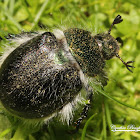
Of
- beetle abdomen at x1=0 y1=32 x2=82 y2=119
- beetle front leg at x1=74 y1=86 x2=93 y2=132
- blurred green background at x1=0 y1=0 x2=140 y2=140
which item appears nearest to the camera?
beetle abdomen at x1=0 y1=32 x2=82 y2=119

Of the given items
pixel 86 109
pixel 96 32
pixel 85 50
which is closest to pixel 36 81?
pixel 85 50

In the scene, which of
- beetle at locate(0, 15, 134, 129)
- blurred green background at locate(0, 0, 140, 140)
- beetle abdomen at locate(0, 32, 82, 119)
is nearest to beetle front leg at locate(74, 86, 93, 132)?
blurred green background at locate(0, 0, 140, 140)

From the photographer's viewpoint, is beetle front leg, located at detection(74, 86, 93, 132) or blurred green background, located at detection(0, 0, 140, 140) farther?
blurred green background, located at detection(0, 0, 140, 140)

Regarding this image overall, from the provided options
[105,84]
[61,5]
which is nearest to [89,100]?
[105,84]

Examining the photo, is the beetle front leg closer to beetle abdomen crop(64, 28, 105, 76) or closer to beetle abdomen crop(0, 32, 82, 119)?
beetle abdomen crop(64, 28, 105, 76)

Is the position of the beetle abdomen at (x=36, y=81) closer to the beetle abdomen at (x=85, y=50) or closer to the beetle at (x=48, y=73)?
the beetle at (x=48, y=73)

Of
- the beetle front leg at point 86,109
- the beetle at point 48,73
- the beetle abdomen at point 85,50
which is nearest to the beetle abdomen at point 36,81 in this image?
the beetle at point 48,73

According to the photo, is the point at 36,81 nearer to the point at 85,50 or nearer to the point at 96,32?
the point at 85,50
